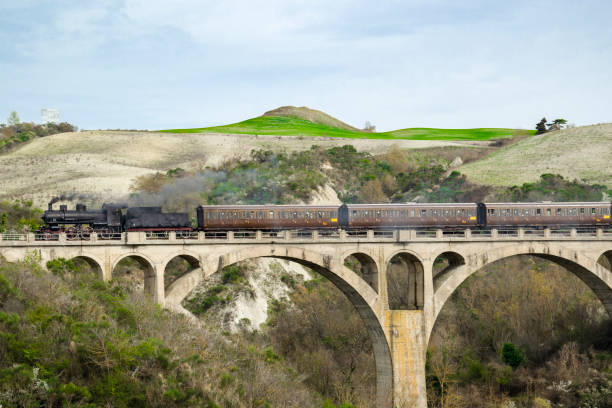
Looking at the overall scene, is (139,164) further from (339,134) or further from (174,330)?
(174,330)

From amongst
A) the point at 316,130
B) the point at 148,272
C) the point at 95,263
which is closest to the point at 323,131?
the point at 316,130

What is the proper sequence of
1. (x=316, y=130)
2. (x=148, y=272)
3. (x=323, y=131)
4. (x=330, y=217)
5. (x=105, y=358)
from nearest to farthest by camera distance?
(x=105, y=358), (x=148, y=272), (x=330, y=217), (x=323, y=131), (x=316, y=130)

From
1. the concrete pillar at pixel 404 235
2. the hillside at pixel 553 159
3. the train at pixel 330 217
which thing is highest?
the hillside at pixel 553 159

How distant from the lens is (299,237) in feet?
149

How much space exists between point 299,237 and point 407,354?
10.9 metres

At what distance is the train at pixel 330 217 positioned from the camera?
43.1 meters

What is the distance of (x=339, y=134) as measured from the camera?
14325 centimetres

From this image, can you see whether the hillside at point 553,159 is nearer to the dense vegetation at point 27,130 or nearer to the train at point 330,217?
the train at point 330,217

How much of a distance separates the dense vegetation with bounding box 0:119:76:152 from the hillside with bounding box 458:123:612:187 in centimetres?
7005

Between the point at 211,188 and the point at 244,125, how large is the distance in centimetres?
6959

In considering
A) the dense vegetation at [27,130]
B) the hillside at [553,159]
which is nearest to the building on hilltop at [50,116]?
the dense vegetation at [27,130]

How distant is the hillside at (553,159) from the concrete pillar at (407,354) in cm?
5039

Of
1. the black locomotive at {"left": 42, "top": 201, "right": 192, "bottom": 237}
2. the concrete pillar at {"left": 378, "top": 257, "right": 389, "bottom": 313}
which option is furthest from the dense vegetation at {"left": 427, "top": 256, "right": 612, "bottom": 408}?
the black locomotive at {"left": 42, "top": 201, "right": 192, "bottom": 237}

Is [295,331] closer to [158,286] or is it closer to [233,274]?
[233,274]
